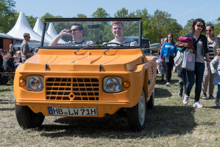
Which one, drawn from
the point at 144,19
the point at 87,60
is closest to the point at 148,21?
the point at 144,19

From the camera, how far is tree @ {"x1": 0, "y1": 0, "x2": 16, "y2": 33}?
68062 millimetres

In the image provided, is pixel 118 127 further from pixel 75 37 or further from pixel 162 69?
pixel 162 69

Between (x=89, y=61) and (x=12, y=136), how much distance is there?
160 centimetres

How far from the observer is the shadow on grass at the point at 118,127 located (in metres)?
5.13

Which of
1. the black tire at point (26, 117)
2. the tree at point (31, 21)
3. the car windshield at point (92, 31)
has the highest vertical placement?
the tree at point (31, 21)

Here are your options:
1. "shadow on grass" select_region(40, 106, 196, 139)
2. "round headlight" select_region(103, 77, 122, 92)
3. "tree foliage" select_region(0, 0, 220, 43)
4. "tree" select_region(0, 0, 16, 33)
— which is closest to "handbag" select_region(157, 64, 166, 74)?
"shadow on grass" select_region(40, 106, 196, 139)

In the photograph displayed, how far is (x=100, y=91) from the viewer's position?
4.72m

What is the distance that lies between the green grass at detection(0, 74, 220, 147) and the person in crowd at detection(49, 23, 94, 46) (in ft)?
4.57

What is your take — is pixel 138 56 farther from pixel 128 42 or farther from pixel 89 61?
pixel 89 61

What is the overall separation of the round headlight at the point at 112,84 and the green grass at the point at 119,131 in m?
0.70

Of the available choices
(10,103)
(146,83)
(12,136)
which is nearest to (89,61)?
(146,83)

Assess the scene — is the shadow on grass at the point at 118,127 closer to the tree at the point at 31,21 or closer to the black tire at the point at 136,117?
the black tire at the point at 136,117

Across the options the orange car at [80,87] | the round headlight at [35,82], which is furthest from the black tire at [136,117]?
the round headlight at [35,82]

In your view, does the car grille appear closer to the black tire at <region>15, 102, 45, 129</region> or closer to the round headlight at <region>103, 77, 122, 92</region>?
the round headlight at <region>103, 77, 122, 92</region>
